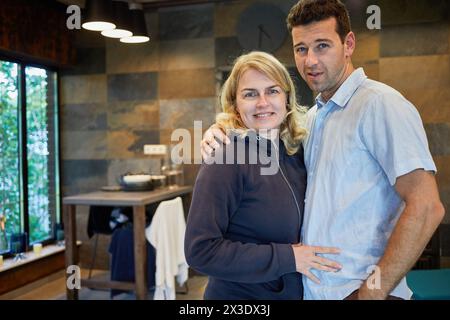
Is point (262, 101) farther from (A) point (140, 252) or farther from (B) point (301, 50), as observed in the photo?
(A) point (140, 252)

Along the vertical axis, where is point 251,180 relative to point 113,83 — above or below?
below

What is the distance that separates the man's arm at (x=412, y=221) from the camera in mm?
703

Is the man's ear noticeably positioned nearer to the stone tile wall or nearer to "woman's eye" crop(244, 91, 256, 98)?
"woman's eye" crop(244, 91, 256, 98)

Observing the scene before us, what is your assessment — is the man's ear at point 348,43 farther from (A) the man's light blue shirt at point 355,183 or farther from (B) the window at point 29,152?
(B) the window at point 29,152

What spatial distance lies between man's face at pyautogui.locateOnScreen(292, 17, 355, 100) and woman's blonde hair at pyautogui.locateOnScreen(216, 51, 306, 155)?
2.0 inches

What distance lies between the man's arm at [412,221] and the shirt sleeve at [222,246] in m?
0.18

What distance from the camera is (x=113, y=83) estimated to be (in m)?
2.98

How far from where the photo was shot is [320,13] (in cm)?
80

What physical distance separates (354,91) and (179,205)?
5.50 ft

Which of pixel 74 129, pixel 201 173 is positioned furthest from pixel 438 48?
pixel 74 129

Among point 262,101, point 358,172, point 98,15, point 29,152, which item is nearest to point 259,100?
point 262,101

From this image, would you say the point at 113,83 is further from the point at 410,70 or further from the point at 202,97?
the point at 410,70

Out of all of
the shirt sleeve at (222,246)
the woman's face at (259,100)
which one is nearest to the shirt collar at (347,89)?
the woman's face at (259,100)

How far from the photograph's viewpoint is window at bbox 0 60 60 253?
2523mm
